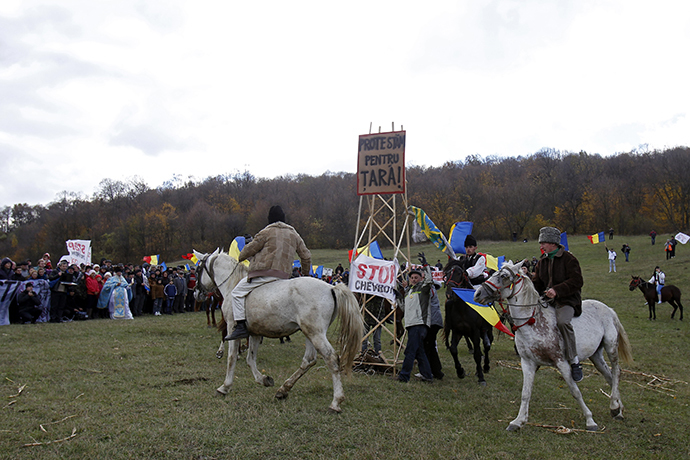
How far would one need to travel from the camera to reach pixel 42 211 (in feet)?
234

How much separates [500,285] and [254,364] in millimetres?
3889

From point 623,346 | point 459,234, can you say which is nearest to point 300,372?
point 623,346

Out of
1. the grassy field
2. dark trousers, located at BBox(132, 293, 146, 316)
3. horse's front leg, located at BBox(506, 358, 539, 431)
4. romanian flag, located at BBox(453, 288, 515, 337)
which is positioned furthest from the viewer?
dark trousers, located at BBox(132, 293, 146, 316)

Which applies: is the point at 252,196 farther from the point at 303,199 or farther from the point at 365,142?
the point at 365,142

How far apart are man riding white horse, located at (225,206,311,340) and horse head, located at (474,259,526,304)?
2.54 meters

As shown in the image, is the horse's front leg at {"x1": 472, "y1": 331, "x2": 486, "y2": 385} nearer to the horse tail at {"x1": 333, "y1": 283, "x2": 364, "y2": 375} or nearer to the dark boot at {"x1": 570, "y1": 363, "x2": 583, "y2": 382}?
the dark boot at {"x1": 570, "y1": 363, "x2": 583, "y2": 382}

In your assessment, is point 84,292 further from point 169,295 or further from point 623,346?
point 623,346

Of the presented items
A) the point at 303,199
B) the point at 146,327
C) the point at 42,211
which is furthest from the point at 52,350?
the point at 42,211

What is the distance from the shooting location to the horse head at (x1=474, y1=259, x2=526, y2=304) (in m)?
5.45

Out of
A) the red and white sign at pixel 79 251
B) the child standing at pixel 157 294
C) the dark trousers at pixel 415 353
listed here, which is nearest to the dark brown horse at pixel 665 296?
the dark trousers at pixel 415 353

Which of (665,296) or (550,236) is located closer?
(550,236)

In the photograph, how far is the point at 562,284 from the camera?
18.2ft

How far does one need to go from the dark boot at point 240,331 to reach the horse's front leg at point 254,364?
1.76ft

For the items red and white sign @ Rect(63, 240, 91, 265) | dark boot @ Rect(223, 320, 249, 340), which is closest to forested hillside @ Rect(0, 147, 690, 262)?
red and white sign @ Rect(63, 240, 91, 265)
